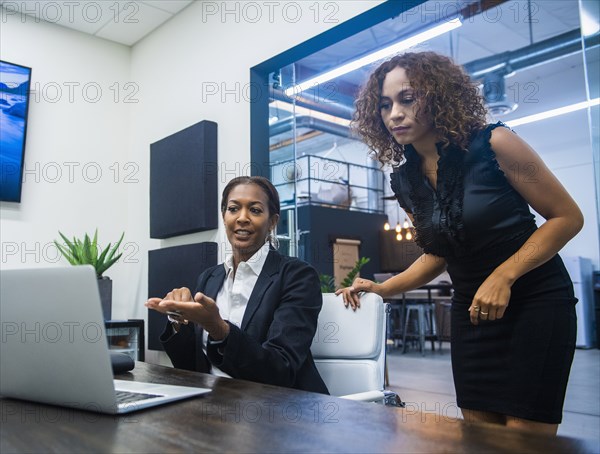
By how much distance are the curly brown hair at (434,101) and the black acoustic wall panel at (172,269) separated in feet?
6.82

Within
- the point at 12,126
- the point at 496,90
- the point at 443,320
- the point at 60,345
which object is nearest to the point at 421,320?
the point at 443,320

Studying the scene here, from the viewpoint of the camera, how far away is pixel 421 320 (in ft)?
25.7

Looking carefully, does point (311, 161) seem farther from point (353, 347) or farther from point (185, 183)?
point (353, 347)

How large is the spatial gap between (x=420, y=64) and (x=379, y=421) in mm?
961

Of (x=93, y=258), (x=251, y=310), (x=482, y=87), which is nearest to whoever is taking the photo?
(x=251, y=310)

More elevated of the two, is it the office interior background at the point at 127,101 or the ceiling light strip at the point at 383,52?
the ceiling light strip at the point at 383,52

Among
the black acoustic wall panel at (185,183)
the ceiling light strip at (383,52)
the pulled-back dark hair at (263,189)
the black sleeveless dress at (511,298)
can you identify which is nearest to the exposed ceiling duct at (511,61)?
the ceiling light strip at (383,52)

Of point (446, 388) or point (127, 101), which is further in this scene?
point (446, 388)

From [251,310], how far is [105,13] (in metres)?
3.40

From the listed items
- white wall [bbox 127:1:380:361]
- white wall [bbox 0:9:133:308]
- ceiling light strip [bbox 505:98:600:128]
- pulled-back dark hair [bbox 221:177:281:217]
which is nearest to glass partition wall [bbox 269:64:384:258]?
white wall [bbox 127:1:380:361]

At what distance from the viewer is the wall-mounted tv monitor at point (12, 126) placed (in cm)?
371

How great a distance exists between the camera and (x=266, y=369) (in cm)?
Answer: 123

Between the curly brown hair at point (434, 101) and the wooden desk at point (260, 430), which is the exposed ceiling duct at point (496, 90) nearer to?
the curly brown hair at point (434, 101)

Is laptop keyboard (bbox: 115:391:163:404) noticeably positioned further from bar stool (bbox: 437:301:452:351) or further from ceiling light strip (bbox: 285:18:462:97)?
bar stool (bbox: 437:301:452:351)
